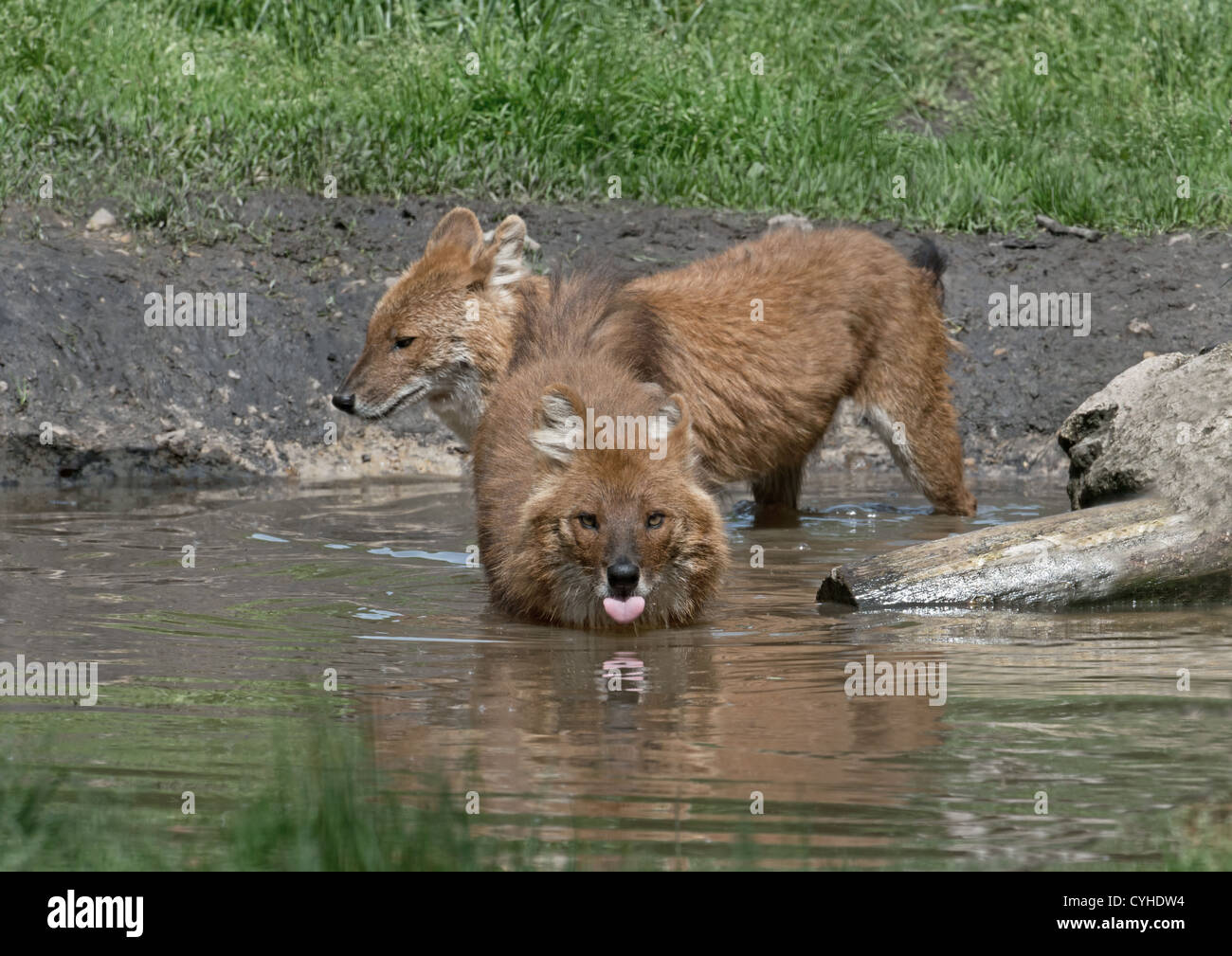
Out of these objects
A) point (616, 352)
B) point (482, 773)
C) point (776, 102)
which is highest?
point (776, 102)

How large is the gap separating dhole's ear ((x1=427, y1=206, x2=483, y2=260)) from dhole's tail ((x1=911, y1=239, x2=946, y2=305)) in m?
2.58

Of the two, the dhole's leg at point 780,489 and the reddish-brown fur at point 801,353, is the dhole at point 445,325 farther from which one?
the dhole's leg at point 780,489

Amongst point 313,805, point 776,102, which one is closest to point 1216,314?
point 776,102

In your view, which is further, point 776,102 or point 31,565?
point 776,102

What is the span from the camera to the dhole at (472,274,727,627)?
6.23 m

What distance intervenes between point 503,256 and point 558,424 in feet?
8.38

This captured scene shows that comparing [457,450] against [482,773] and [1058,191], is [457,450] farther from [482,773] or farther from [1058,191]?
[482,773]

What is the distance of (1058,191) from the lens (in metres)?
12.1

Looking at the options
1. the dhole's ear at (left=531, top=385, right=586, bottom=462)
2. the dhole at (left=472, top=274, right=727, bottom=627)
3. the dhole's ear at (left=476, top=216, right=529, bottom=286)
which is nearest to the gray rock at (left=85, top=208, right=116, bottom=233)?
the dhole's ear at (left=476, top=216, right=529, bottom=286)

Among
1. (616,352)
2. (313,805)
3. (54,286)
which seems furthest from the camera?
(54,286)

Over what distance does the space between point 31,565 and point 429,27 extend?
7202 mm

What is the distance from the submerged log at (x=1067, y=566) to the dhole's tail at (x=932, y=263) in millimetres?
3032

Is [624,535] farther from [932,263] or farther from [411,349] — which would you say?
[932,263]
